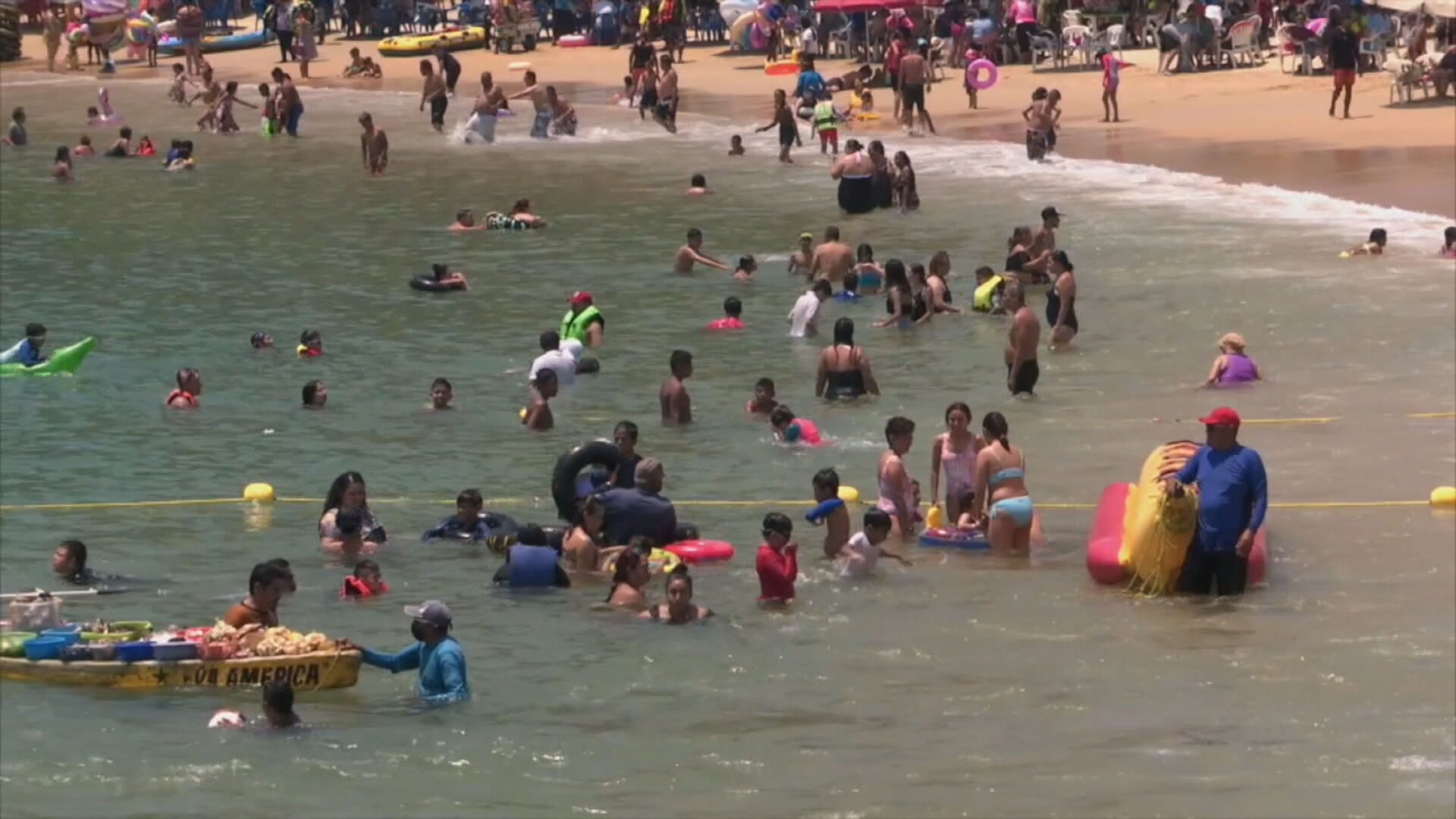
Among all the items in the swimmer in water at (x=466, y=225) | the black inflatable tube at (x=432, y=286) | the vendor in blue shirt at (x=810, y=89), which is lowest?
the black inflatable tube at (x=432, y=286)

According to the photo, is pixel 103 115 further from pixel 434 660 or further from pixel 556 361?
pixel 434 660

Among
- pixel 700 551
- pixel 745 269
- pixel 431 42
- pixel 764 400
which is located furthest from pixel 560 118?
pixel 700 551

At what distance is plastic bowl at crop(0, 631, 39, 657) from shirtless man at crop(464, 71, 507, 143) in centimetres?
2960

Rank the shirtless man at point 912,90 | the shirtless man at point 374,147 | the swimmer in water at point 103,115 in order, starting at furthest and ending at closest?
1. the swimmer in water at point 103,115
2. the shirtless man at point 374,147
3. the shirtless man at point 912,90

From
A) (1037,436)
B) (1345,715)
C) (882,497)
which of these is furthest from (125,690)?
(1037,436)

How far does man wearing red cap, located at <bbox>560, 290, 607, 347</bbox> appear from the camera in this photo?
26.6 meters

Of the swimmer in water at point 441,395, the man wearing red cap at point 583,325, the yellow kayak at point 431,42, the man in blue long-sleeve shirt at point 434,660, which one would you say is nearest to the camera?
the man in blue long-sleeve shirt at point 434,660

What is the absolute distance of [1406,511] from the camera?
62.1 feet

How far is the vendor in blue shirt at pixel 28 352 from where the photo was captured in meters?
26.2

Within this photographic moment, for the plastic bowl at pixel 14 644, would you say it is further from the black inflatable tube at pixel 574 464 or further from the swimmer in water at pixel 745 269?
the swimmer in water at pixel 745 269

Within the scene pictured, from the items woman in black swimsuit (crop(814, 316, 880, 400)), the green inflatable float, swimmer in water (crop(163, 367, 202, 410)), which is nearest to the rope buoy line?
woman in black swimsuit (crop(814, 316, 880, 400))

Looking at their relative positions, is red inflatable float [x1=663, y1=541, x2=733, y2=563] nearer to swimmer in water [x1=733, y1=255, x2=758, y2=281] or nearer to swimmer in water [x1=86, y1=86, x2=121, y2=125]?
swimmer in water [x1=733, y1=255, x2=758, y2=281]

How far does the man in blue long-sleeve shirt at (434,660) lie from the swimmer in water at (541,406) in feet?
25.3

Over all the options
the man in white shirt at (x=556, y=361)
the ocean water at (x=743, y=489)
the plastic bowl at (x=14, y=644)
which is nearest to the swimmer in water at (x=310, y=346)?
the ocean water at (x=743, y=489)
